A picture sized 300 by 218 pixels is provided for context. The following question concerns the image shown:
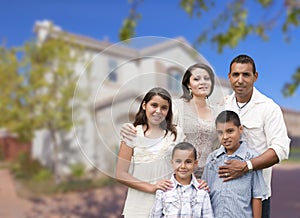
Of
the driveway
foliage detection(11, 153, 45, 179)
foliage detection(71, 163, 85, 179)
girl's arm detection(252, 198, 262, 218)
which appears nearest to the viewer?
girl's arm detection(252, 198, 262, 218)

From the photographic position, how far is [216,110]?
1.17 m

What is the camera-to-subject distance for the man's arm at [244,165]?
3.91ft

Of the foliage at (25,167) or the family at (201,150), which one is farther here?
the foliage at (25,167)

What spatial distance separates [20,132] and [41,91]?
0.75 metres

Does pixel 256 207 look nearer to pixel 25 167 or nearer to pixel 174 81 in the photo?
pixel 174 81

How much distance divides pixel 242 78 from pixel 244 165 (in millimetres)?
219

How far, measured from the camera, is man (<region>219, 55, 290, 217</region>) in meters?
1.19

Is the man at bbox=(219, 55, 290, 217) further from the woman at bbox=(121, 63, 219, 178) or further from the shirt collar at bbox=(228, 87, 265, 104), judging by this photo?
the woman at bbox=(121, 63, 219, 178)

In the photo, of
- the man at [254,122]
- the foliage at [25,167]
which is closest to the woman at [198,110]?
the man at [254,122]

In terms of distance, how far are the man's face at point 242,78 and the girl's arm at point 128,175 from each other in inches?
11.9

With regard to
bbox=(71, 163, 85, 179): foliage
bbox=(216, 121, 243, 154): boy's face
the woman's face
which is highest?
bbox=(71, 163, 85, 179): foliage

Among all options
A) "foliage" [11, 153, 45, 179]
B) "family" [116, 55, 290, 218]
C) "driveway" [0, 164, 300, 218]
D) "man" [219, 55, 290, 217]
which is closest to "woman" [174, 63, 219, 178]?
"family" [116, 55, 290, 218]

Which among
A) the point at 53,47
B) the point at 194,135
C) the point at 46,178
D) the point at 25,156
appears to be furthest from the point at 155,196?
the point at 25,156

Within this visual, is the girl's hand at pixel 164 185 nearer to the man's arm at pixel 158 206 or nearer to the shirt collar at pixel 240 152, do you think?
the man's arm at pixel 158 206
